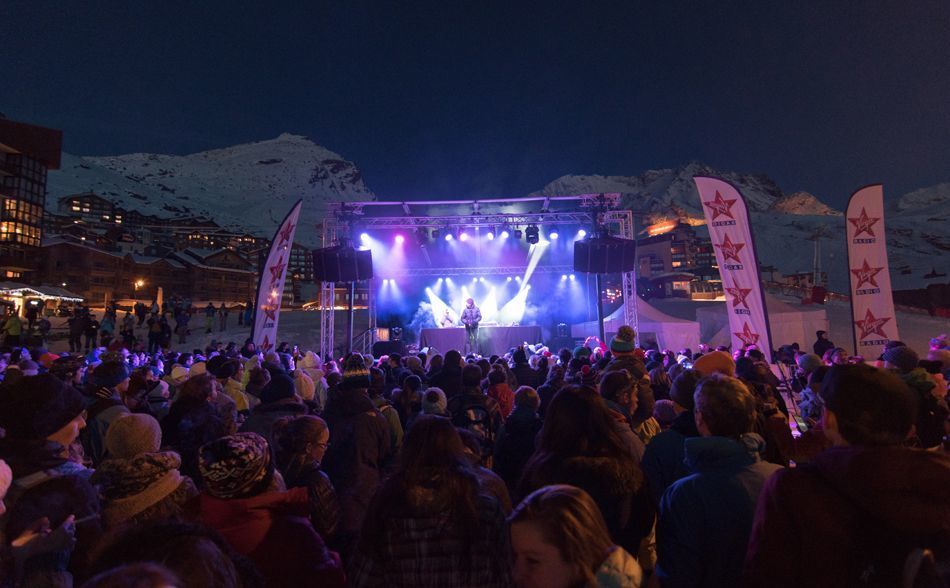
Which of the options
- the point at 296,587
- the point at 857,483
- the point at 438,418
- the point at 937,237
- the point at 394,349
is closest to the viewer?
the point at 857,483

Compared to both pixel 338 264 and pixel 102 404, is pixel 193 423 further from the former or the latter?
pixel 338 264

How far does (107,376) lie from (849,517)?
507 centimetres

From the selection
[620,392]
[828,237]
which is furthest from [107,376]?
[828,237]

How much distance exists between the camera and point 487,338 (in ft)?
62.3

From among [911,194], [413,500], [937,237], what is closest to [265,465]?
[413,500]

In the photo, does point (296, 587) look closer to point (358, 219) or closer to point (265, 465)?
point (265, 465)

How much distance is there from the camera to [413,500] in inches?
72.6

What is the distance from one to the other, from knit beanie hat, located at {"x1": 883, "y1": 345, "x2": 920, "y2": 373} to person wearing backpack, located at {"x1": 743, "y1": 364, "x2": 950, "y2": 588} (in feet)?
11.8

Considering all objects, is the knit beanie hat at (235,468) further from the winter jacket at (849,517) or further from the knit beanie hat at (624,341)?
the knit beanie hat at (624,341)

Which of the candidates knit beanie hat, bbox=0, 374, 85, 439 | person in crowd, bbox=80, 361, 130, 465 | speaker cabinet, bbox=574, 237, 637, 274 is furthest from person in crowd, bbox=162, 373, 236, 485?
speaker cabinet, bbox=574, 237, 637, 274

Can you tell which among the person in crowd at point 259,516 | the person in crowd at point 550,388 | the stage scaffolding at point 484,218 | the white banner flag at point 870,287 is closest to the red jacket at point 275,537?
the person in crowd at point 259,516

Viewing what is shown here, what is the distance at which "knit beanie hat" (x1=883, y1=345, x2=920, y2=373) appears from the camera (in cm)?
432

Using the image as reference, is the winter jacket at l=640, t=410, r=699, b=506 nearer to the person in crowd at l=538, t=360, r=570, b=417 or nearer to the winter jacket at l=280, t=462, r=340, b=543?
the winter jacket at l=280, t=462, r=340, b=543

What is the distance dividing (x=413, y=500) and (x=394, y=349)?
13.0 metres
